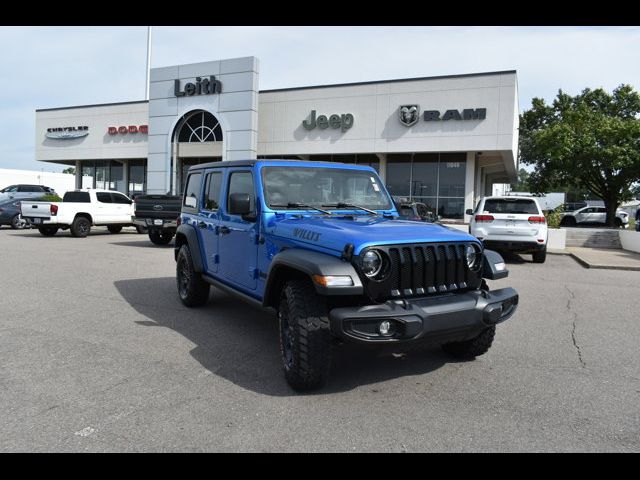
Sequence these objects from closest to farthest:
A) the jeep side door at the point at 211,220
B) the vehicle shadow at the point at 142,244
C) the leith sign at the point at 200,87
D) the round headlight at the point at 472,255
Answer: the round headlight at the point at 472,255 < the jeep side door at the point at 211,220 < the vehicle shadow at the point at 142,244 < the leith sign at the point at 200,87

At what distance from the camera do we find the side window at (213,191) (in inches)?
233

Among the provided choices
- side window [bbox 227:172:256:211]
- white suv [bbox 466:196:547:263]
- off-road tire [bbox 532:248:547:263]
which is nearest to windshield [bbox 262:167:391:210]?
side window [bbox 227:172:256:211]

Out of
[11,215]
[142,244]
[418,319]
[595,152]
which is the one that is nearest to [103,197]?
[142,244]

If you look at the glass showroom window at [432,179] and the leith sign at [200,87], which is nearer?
the glass showroom window at [432,179]

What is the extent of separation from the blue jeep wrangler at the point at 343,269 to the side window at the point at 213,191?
448 millimetres

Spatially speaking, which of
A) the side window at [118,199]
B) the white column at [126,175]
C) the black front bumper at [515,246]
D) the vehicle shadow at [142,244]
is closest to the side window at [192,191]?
the black front bumper at [515,246]

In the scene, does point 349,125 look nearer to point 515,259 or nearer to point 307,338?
point 515,259

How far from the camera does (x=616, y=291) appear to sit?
8.98 metres

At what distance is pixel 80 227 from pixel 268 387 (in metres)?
16.1

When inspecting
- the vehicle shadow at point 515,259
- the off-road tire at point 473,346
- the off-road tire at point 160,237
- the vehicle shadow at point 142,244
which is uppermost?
the off-road tire at point 160,237

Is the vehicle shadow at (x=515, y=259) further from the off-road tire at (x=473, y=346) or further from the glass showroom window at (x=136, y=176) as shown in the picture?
the glass showroom window at (x=136, y=176)
